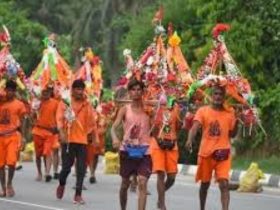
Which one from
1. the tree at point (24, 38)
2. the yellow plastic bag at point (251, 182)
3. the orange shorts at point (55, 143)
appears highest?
the tree at point (24, 38)

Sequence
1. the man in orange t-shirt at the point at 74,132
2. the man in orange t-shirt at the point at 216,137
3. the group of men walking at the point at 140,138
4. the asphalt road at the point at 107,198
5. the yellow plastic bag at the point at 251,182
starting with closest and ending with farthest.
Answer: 1. the group of men walking at the point at 140,138
2. the man in orange t-shirt at the point at 216,137
3. the asphalt road at the point at 107,198
4. the man in orange t-shirt at the point at 74,132
5. the yellow plastic bag at the point at 251,182

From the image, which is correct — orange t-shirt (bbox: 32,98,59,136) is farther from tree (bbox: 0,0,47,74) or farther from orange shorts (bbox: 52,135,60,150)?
tree (bbox: 0,0,47,74)

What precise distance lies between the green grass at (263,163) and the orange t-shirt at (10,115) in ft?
24.3

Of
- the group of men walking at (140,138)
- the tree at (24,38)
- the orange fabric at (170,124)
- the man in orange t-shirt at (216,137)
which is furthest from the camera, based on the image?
the tree at (24,38)

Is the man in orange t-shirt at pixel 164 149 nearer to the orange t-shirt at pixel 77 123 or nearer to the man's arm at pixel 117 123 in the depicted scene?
the man's arm at pixel 117 123

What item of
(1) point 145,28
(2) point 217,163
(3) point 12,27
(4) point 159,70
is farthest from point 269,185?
(3) point 12,27

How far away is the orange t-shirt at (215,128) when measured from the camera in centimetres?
1177

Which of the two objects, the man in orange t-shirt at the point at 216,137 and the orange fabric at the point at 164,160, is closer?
the man in orange t-shirt at the point at 216,137

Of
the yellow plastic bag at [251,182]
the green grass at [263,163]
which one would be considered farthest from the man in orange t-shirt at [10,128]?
the green grass at [263,163]

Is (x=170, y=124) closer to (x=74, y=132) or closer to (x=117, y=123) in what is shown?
(x=117, y=123)

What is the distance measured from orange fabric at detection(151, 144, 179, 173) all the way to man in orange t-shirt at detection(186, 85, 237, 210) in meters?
0.96

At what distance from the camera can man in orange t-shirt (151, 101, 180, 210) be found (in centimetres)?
1271

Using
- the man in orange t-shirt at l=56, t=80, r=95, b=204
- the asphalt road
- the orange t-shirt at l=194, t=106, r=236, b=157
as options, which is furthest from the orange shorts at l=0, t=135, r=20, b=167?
the orange t-shirt at l=194, t=106, r=236, b=157

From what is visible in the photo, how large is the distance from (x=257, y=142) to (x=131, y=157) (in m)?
12.4
